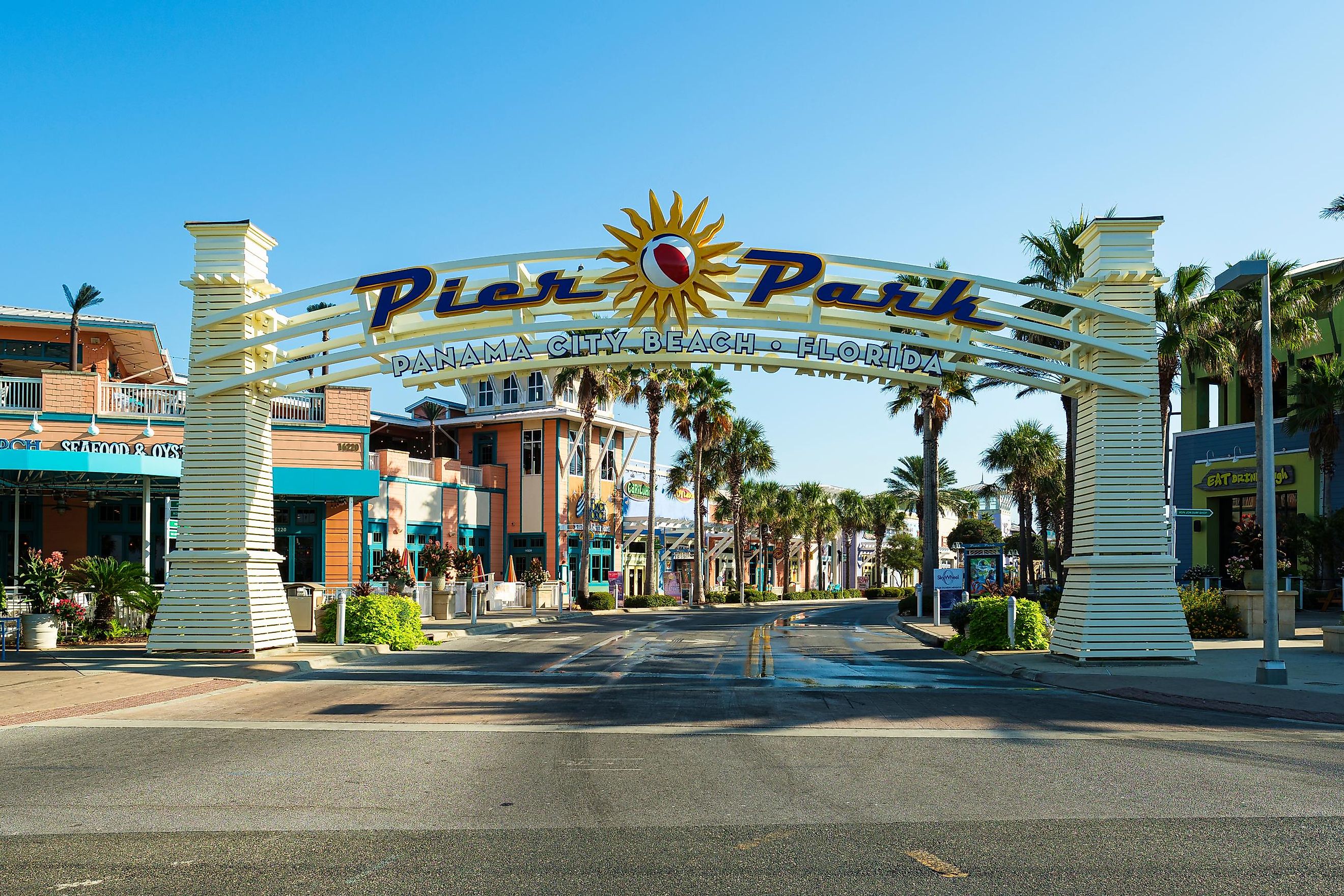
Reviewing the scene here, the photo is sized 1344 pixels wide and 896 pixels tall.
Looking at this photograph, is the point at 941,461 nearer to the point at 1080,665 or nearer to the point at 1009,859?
the point at 1080,665

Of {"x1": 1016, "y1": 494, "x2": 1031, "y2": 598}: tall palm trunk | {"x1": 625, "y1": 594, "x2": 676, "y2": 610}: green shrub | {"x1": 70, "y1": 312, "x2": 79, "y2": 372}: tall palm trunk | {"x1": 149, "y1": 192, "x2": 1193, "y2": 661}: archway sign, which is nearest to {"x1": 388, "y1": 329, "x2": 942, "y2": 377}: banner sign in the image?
{"x1": 149, "y1": 192, "x2": 1193, "y2": 661}: archway sign

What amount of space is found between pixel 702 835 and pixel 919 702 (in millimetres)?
7474

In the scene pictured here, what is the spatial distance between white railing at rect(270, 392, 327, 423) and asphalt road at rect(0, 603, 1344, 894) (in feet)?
68.0

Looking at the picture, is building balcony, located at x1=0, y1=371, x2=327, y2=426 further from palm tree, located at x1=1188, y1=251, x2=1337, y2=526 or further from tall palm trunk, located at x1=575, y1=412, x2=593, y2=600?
palm tree, located at x1=1188, y1=251, x2=1337, y2=526

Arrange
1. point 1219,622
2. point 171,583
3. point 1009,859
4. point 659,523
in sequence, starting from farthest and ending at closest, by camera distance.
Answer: point 659,523 → point 1219,622 → point 171,583 → point 1009,859

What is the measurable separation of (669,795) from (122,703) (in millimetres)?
8523

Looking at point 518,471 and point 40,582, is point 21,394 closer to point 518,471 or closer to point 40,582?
point 40,582

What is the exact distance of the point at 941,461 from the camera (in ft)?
291

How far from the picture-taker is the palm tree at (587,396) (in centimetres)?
4659

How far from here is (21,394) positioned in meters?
31.0

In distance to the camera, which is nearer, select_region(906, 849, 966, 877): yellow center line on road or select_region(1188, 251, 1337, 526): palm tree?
select_region(906, 849, 966, 877): yellow center line on road

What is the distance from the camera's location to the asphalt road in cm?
593

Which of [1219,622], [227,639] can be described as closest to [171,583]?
[227,639]

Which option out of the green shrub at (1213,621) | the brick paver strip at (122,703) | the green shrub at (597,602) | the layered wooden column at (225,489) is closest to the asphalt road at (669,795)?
the brick paver strip at (122,703)
